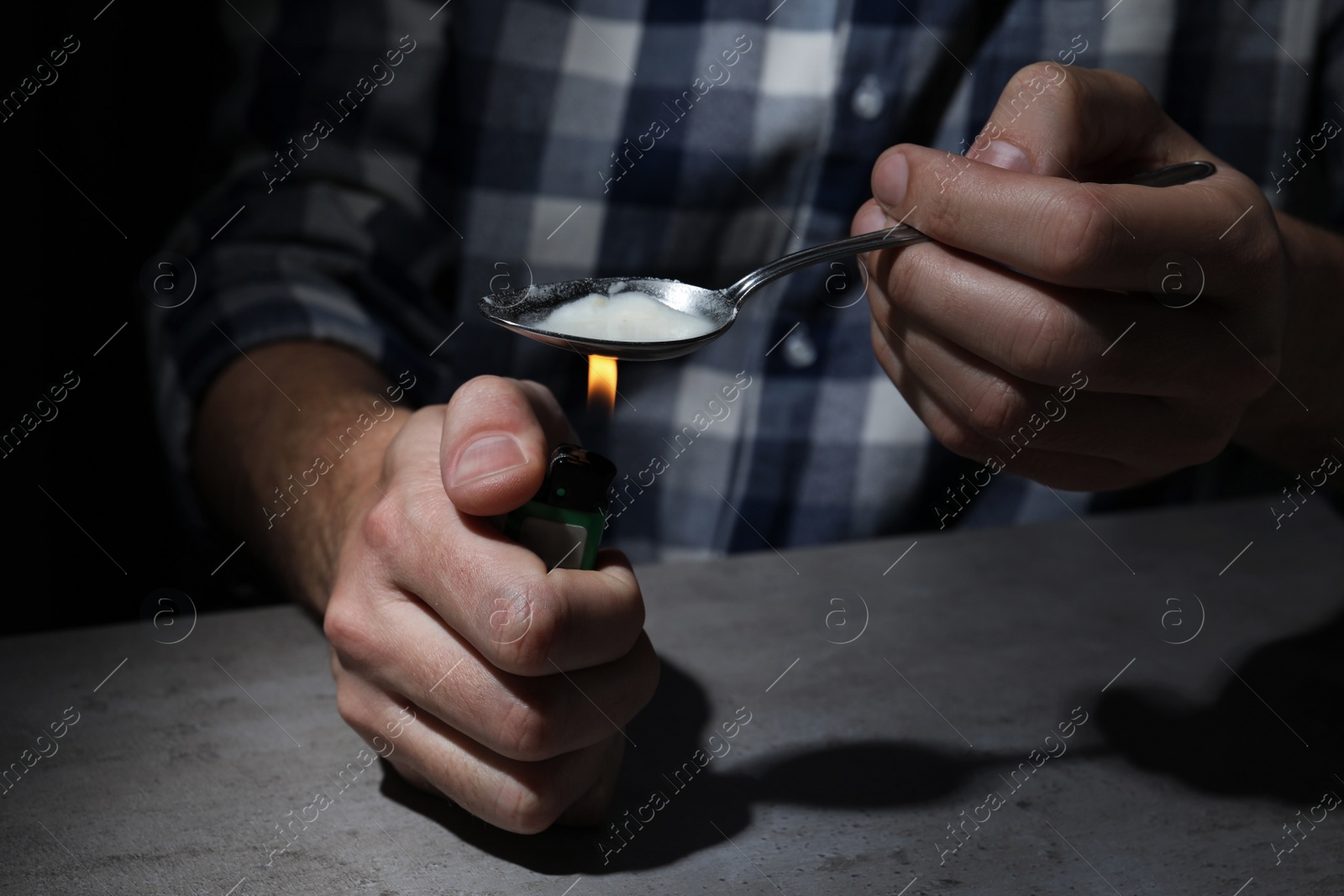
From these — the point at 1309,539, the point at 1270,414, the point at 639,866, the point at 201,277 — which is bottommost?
the point at 1309,539

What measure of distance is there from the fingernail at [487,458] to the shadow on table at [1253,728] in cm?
52

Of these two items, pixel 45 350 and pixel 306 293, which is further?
pixel 45 350

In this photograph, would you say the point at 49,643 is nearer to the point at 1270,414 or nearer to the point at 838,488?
the point at 838,488

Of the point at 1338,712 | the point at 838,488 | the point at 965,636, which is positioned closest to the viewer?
the point at 1338,712

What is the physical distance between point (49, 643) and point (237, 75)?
869 millimetres

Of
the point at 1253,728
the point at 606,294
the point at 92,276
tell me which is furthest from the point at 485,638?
the point at 92,276

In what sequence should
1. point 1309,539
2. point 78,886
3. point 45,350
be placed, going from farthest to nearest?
point 45,350, point 1309,539, point 78,886

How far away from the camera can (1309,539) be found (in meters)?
1.11

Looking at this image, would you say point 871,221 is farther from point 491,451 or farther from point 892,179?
point 491,451

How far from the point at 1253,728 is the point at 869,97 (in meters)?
0.78

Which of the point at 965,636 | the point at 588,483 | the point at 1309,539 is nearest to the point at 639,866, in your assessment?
the point at 588,483

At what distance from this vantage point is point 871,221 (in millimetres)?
664

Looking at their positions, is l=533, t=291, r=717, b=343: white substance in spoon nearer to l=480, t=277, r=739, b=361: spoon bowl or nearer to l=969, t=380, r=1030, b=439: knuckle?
l=480, t=277, r=739, b=361: spoon bowl

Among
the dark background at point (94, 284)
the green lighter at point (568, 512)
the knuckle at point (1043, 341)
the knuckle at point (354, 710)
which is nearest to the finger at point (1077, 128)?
the knuckle at point (1043, 341)
